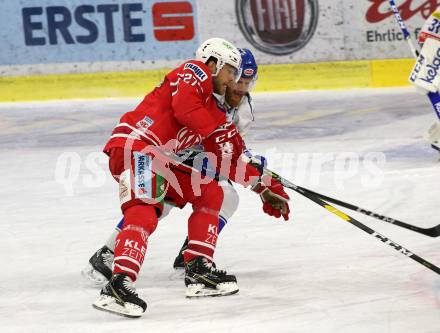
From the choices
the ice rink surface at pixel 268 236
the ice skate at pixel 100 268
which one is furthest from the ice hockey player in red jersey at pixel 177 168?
the ice skate at pixel 100 268

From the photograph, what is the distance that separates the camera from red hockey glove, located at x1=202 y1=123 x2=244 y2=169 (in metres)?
4.60

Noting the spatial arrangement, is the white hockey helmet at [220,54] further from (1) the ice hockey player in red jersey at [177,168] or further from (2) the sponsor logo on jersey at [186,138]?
(2) the sponsor logo on jersey at [186,138]

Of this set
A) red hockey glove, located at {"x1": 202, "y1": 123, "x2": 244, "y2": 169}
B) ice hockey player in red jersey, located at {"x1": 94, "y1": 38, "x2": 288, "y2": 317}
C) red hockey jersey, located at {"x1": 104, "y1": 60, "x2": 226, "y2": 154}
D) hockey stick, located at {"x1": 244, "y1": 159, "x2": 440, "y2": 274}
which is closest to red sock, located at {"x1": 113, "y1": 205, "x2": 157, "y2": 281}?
ice hockey player in red jersey, located at {"x1": 94, "y1": 38, "x2": 288, "y2": 317}

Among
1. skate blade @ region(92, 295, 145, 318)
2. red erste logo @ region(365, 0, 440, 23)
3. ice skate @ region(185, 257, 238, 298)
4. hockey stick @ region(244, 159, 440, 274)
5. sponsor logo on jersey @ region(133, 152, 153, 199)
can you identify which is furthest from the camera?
red erste logo @ region(365, 0, 440, 23)

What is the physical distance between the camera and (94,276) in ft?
15.6

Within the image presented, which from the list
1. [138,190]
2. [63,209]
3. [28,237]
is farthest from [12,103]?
[138,190]

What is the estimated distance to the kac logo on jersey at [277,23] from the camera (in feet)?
36.3

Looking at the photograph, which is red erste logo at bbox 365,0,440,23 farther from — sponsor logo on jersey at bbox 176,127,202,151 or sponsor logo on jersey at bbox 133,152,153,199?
sponsor logo on jersey at bbox 133,152,153,199

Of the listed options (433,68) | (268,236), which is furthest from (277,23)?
(268,236)

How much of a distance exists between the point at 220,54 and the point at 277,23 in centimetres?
678

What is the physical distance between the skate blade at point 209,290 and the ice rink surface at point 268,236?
1.7 inches

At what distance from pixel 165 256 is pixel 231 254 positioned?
335 mm

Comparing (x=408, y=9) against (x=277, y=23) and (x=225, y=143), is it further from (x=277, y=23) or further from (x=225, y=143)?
(x=225, y=143)

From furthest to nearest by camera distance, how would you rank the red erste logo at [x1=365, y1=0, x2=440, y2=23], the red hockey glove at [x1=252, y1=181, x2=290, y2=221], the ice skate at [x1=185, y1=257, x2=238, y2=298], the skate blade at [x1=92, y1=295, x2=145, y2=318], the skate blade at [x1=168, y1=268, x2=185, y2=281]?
the red erste logo at [x1=365, y1=0, x2=440, y2=23]
the skate blade at [x1=168, y1=268, x2=185, y2=281]
the red hockey glove at [x1=252, y1=181, x2=290, y2=221]
the ice skate at [x1=185, y1=257, x2=238, y2=298]
the skate blade at [x1=92, y1=295, x2=145, y2=318]
